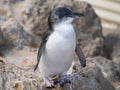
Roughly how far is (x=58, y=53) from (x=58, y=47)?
2.2 inches

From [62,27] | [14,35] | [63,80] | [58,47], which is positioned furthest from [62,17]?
[14,35]

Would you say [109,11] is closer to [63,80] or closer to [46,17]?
[46,17]

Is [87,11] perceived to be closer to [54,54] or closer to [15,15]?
[15,15]

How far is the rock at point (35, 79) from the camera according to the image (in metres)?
3.77

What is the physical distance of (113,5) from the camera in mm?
8336

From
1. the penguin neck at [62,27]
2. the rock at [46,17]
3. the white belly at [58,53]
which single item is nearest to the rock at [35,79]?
the white belly at [58,53]

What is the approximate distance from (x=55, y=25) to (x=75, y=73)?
0.64 metres

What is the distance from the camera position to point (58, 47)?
3809 mm

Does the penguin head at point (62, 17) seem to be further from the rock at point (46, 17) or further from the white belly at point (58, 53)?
the rock at point (46, 17)

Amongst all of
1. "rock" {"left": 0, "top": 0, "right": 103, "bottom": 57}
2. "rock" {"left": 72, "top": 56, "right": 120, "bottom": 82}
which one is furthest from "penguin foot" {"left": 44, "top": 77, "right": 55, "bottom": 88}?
"rock" {"left": 0, "top": 0, "right": 103, "bottom": 57}

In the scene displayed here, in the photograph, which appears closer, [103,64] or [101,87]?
[101,87]

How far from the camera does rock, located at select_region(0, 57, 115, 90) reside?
377 cm

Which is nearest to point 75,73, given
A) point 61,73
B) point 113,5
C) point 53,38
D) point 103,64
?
point 61,73

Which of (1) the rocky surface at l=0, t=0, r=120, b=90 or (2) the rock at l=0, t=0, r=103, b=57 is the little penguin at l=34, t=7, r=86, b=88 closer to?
(1) the rocky surface at l=0, t=0, r=120, b=90
